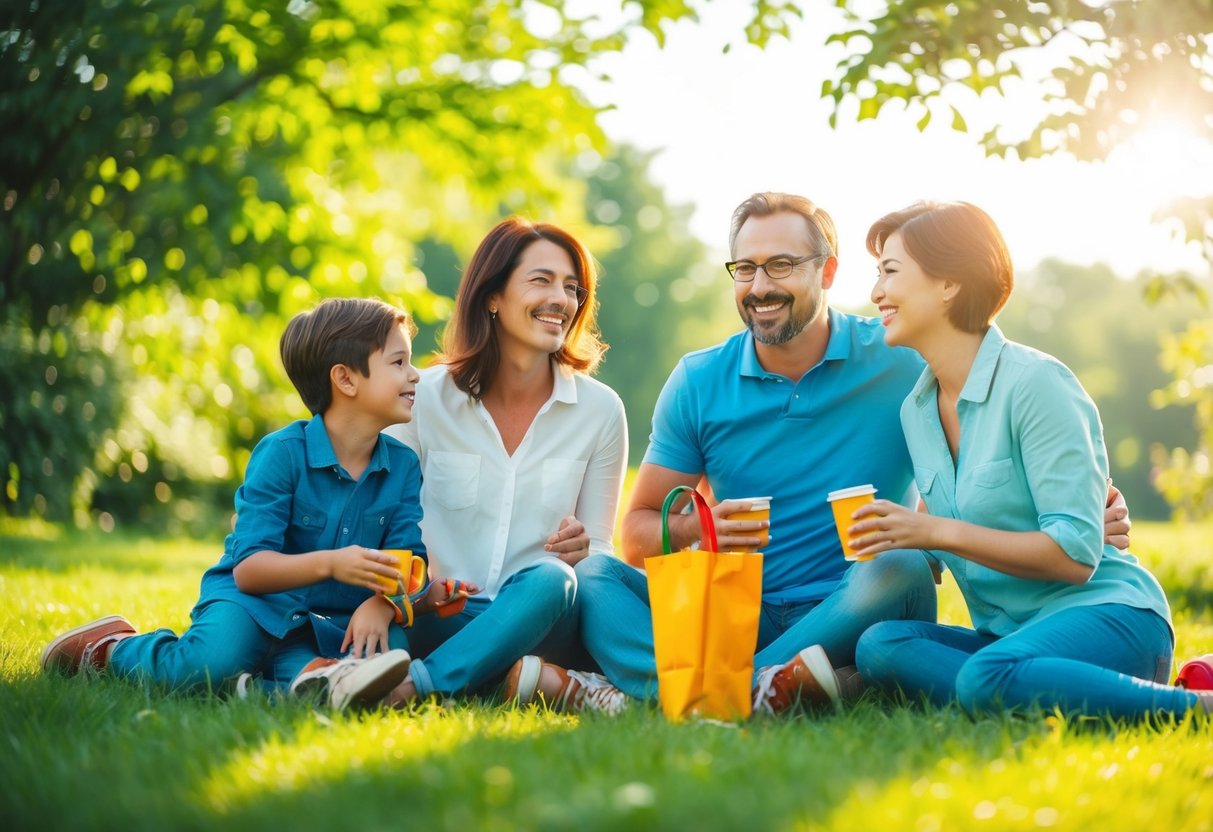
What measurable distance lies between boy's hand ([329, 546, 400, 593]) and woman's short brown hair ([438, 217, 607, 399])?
3.51ft

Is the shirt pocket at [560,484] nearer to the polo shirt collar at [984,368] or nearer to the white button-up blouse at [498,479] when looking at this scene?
the white button-up blouse at [498,479]

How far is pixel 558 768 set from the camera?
2.51 metres

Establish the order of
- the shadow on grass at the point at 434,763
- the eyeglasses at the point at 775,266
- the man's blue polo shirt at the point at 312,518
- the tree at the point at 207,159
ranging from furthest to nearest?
the tree at the point at 207,159 < the eyeglasses at the point at 775,266 < the man's blue polo shirt at the point at 312,518 < the shadow on grass at the point at 434,763

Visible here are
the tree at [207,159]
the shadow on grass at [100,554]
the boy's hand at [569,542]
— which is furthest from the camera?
the tree at [207,159]

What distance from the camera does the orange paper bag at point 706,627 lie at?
10.7ft

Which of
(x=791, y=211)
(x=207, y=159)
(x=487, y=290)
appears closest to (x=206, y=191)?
(x=207, y=159)

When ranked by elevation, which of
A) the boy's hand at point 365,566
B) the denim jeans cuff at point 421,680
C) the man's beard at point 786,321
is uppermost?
the man's beard at point 786,321

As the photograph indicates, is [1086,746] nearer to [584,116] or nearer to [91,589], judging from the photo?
[91,589]

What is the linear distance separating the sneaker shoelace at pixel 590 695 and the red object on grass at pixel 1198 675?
5.69 ft

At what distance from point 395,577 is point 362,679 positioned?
0.38m

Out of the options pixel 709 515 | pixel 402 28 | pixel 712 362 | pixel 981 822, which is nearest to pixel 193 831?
pixel 981 822

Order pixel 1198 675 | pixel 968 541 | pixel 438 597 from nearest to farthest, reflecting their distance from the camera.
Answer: pixel 968 541
pixel 1198 675
pixel 438 597

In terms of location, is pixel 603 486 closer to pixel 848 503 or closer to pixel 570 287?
pixel 570 287

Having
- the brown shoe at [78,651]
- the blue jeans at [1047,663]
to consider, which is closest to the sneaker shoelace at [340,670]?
the brown shoe at [78,651]
